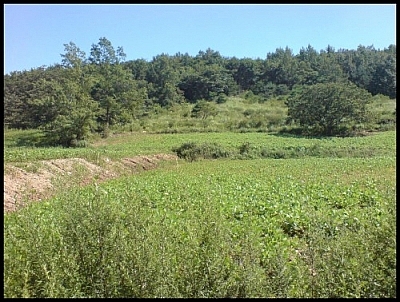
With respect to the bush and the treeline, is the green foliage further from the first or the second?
the treeline

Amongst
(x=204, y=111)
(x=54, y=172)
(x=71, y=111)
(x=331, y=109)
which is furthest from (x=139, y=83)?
(x=54, y=172)

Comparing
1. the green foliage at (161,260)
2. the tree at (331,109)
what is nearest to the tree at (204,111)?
the tree at (331,109)

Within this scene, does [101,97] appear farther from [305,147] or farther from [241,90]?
[241,90]

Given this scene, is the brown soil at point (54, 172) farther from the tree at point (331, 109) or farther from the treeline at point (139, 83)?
the tree at point (331, 109)

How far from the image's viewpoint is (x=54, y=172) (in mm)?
15133

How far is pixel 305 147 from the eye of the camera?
32719 mm

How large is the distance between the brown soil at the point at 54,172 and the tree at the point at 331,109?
27.7m

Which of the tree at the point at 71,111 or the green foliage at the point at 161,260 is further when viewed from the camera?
the tree at the point at 71,111

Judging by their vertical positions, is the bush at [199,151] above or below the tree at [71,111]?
below

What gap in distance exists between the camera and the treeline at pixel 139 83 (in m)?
42.0

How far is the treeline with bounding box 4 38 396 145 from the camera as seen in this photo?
42.0 metres

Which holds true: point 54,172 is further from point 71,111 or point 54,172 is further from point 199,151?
point 71,111

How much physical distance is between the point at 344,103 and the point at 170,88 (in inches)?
1426

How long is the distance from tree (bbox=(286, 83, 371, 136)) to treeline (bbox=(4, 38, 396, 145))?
24172 millimetres
